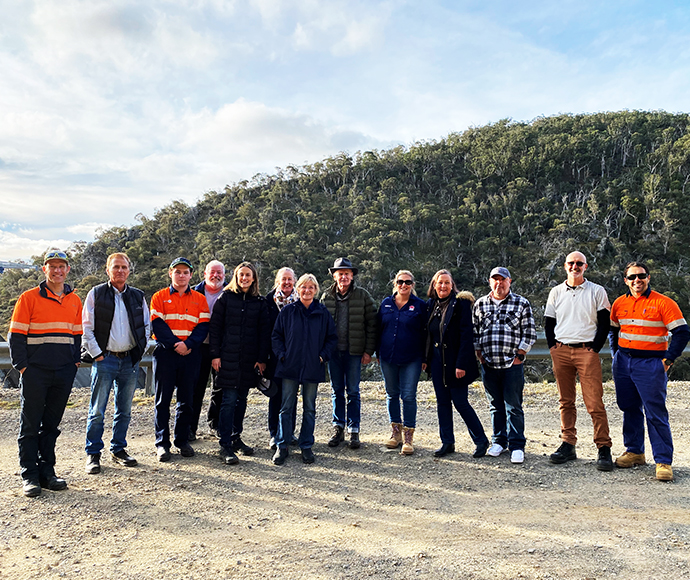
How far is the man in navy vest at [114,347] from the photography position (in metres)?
4.32

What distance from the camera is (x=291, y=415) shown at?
4664mm

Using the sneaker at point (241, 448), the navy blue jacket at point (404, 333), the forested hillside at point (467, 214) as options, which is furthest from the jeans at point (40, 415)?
the forested hillside at point (467, 214)

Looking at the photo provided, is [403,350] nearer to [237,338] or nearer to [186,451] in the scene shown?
[237,338]

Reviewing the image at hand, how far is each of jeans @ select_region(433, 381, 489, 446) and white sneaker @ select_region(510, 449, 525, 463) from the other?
0.29m

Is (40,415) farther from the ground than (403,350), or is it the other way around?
(403,350)

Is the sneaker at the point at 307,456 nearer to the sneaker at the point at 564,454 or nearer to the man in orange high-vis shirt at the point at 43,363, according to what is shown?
the man in orange high-vis shirt at the point at 43,363

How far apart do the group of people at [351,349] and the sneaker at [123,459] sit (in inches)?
0.8

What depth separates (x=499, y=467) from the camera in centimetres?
436

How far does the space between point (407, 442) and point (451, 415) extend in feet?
1.68

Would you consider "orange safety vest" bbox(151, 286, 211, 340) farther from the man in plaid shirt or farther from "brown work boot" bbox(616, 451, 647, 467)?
"brown work boot" bbox(616, 451, 647, 467)

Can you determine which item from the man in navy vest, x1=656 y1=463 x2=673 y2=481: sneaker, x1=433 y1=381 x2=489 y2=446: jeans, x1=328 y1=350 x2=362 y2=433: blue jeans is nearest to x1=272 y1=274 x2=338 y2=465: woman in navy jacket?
x1=328 y1=350 x2=362 y2=433: blue jeans

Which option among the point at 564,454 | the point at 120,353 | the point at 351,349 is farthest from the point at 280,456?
the point at 564,454

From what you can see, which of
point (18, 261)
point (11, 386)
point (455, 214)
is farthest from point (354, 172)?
point (11, 386)

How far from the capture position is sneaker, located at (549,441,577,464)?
175 inches
